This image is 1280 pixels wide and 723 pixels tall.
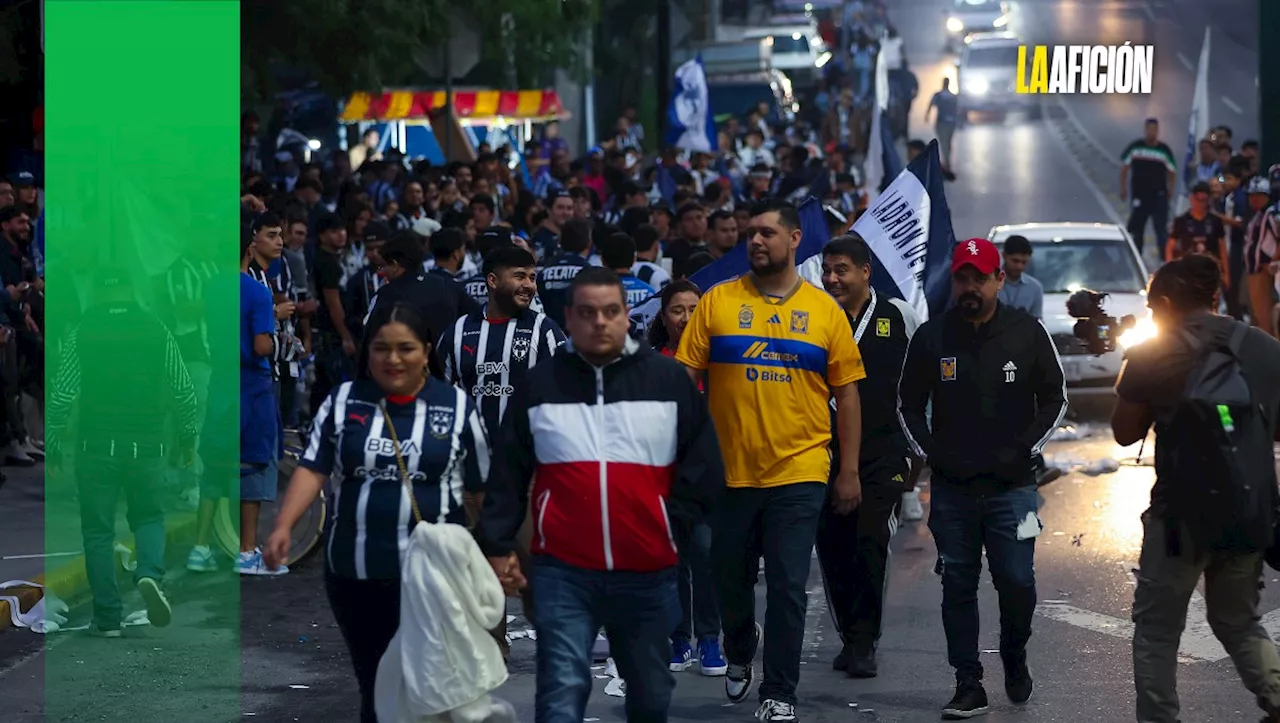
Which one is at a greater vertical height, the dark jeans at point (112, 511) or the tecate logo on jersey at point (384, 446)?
the tecate logo on jersey at point (384, 446)

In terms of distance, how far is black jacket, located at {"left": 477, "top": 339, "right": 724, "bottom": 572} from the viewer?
6465mm

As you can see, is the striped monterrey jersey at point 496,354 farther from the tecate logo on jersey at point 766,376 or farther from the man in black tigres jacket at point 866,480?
the tecate logo on jersey at point 766,376

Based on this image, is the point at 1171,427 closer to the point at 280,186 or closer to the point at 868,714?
the point at 868,714

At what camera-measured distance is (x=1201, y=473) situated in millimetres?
7246

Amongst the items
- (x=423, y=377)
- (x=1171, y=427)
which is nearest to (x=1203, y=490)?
(x=1171, y=427)

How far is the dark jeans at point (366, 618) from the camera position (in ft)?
21.8

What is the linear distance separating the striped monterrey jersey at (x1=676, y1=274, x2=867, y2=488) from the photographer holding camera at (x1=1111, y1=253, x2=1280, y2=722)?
1.27 meters

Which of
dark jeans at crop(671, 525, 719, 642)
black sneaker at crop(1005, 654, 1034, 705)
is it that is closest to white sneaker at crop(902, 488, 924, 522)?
dark jeans at crop(671, 525, 719, 642)

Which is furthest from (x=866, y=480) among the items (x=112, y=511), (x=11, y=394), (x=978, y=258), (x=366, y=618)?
(x=11, y=394)

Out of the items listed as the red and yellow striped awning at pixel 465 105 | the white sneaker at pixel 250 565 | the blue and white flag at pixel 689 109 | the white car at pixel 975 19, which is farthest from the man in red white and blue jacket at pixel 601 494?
the white car at pixel 975 19

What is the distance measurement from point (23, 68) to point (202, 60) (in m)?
7.42

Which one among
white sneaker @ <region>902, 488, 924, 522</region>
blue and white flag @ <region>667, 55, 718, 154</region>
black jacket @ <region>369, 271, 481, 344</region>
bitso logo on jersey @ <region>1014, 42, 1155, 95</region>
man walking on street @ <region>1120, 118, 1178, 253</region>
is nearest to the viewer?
black jacket @ <region>369, 271, 481, 344</region>

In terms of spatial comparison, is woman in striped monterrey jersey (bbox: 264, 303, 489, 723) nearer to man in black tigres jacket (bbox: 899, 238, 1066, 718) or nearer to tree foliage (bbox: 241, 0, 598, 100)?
man in black tigres jacket (bbox: 899, 238, 1066, 718)

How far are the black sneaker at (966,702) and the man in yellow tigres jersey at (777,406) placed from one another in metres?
0.66
